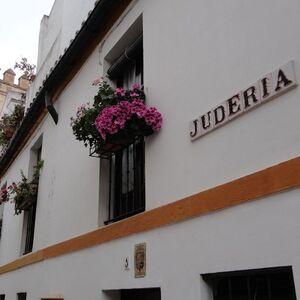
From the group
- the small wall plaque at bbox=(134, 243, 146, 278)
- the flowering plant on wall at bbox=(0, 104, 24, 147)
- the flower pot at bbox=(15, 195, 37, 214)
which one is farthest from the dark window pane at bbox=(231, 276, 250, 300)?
the flowering plant on wall at bbox=(0, 104, 24, 147)

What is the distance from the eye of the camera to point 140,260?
4.69 m

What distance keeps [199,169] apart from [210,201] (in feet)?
1.38

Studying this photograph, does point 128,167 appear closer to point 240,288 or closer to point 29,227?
point 240,288

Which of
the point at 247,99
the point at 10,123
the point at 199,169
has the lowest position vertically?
the point at 199,169

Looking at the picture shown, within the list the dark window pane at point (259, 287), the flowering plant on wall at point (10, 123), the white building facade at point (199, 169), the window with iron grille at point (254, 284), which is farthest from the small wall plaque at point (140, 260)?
the flowering plant on wall at point (10, 123)

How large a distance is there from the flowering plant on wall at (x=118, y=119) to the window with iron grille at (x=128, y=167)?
1.03 feet

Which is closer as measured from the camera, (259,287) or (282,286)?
(282,286)

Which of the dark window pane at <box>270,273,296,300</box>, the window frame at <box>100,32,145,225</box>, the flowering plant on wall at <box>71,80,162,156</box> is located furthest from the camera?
the window frame at <box>100,32,145,225</box>

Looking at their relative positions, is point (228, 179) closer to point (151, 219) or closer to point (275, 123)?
point (275, 123)

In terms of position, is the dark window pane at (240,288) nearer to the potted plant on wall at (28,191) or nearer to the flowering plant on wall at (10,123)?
the potted plant on wall at (28,191)

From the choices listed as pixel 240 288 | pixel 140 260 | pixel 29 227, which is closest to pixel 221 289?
pixel 240 288

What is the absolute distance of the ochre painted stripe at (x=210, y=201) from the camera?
3.16 metres

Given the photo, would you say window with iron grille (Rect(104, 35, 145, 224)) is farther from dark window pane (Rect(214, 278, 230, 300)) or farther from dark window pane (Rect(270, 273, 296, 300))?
dark window pane (Rect(270, 273, 296, 300))

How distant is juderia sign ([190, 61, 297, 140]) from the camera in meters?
3.34
